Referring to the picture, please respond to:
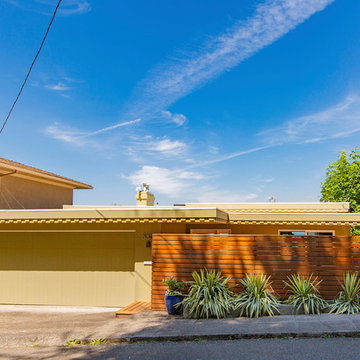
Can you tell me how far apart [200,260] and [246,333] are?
9.65 ft

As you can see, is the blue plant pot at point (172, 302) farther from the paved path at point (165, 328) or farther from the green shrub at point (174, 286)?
the paved path at point (165, 328)

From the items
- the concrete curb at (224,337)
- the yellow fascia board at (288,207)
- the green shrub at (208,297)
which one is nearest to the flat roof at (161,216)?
the green shrub at (208,297)

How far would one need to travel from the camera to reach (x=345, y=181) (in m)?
27.5

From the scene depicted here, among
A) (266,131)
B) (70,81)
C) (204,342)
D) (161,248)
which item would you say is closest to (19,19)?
(70,81)

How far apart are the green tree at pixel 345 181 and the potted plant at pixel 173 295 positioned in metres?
20.4

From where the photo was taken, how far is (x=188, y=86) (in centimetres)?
2550

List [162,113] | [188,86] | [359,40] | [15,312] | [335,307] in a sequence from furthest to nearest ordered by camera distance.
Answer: [162,113]
[188,86]
[359,40]
[15,312]
[335,307]

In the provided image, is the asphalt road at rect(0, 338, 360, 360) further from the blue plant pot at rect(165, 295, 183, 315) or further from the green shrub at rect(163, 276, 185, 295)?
the green shrub at rect(163, 276, 185, 295)

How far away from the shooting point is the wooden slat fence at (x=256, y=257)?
9797mm

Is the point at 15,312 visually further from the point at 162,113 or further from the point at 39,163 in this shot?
the point at 162,113

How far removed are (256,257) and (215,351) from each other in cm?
375

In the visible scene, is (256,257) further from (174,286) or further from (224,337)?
(224,337)

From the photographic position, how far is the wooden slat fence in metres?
9.80

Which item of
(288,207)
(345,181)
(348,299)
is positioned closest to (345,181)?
(345,181)
